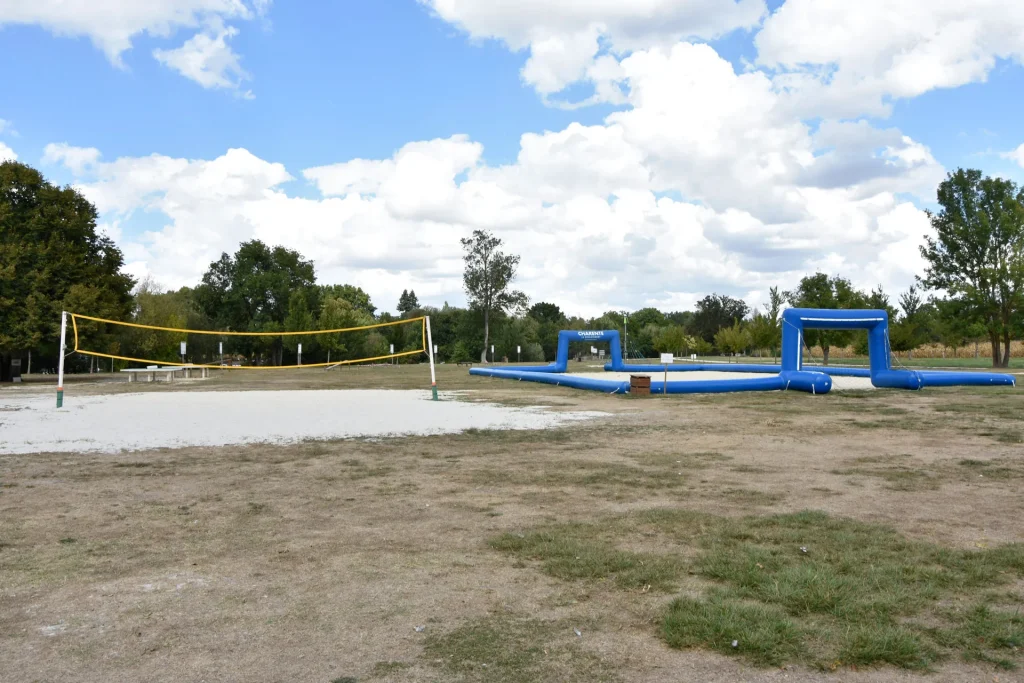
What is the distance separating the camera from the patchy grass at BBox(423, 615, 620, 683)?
3264 mm

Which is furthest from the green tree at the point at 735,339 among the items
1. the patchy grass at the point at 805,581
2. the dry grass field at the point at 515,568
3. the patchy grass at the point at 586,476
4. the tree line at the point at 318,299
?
the patchy grass at the point at 805,581

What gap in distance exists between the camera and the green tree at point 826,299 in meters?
43.9

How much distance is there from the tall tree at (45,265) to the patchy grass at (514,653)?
3319 centimetres

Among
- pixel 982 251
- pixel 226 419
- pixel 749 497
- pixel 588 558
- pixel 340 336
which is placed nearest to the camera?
pixel 588 558

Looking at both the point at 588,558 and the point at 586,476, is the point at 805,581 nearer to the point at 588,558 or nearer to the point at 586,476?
the point at 588,558

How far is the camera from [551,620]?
12.8 ft

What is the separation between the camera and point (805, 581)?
4344 millimetres

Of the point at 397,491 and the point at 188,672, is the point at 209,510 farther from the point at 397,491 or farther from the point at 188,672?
the point at 188,672

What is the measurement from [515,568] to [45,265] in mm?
34372

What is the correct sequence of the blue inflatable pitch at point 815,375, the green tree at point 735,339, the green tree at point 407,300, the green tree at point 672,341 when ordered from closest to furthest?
the blue inflatable pitch at point 815,375
the green tree at point 735,339
the green tree at point 672,341
the green tree at point 407,300

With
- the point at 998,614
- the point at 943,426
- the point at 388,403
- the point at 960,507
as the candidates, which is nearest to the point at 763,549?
the point at 998,614

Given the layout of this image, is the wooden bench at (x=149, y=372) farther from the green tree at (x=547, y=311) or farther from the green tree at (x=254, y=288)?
the green tree at (x=547, y=311)

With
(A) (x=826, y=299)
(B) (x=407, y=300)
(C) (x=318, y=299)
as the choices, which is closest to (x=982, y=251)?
(A) (x=826, y=299)

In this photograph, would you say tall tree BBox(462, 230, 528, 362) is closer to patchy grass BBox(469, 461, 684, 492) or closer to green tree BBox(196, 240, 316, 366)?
green tree BBox(196, 240, 316, 366)
